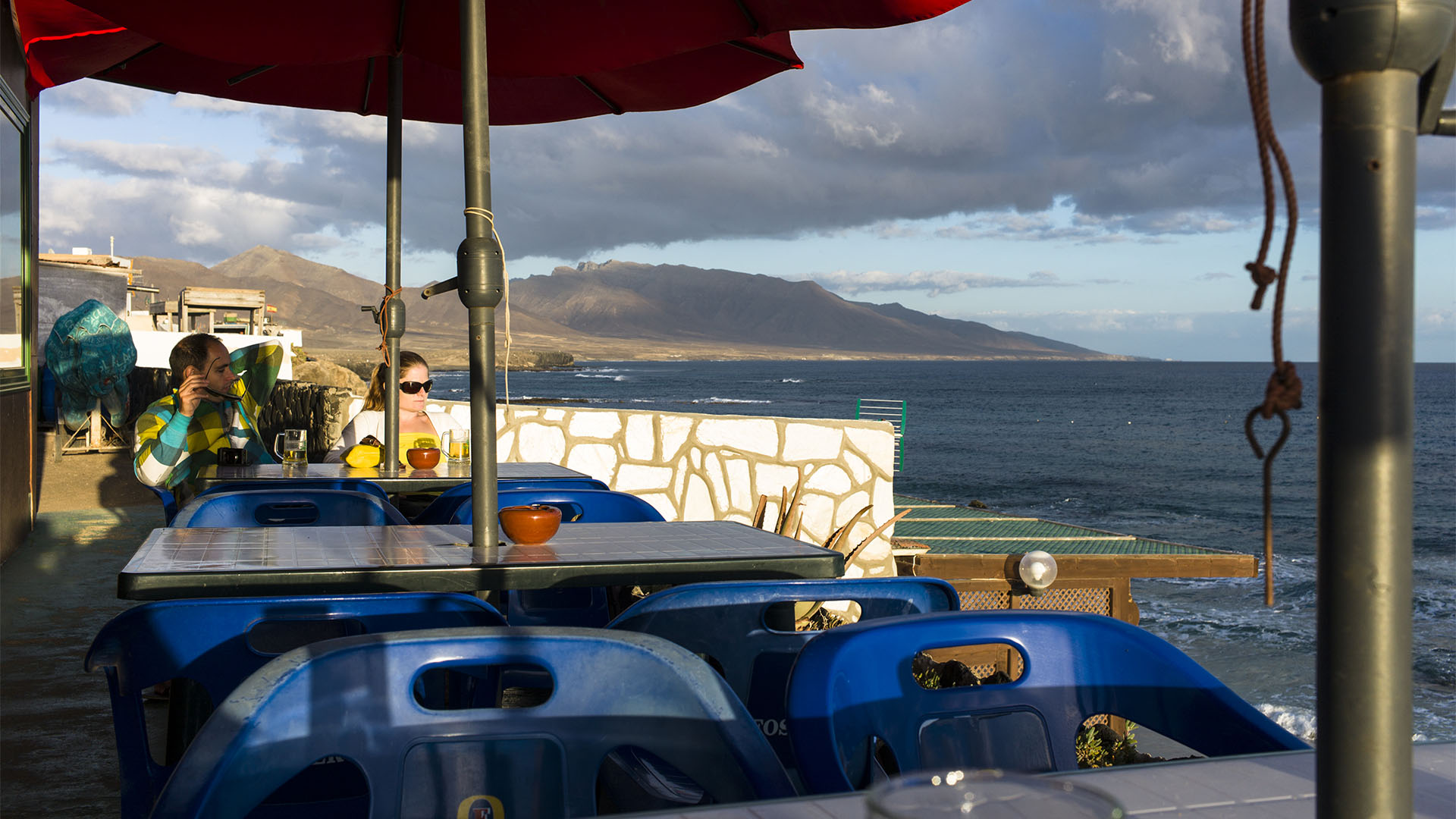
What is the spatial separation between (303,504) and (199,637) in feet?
5.22

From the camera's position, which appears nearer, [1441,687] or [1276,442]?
[1276,442]

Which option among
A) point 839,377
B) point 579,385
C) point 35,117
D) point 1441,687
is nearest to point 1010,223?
point 839,377

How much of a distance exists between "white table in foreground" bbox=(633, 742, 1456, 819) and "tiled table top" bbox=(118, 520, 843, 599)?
1.12m

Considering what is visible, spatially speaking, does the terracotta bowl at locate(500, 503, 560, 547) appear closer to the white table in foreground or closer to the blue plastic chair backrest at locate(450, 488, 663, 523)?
the blue plastic chair backrest at locate(450, 488, 663, 523)

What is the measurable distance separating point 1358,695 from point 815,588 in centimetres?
130

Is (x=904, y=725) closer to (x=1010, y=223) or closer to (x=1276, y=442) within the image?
(x=1276, y=442)

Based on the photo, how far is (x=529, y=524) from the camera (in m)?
2.24

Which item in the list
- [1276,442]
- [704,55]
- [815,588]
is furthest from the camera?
[704,55]

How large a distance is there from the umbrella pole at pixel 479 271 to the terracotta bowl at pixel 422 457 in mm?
1629

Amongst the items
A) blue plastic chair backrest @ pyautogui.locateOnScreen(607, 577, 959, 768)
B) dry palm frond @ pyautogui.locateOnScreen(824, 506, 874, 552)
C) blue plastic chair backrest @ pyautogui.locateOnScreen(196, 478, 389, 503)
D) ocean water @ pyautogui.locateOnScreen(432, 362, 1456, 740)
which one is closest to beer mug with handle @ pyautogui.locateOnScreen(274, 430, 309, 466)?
blue plastic chair backrest @ pyautogui.locateOnScreen(196, 478, 389, 503)

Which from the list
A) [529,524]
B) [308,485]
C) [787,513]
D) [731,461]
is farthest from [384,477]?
[731,461]

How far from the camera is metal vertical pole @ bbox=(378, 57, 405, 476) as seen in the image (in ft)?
12.3

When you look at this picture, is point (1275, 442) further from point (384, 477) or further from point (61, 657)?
point (61, 657)

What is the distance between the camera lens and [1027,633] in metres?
1.37
